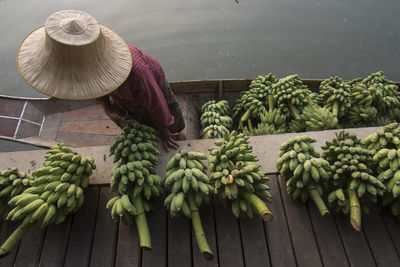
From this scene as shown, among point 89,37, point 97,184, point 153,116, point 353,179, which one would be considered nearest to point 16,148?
point 97,184

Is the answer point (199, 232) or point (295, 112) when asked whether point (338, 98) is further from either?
point (199, 232)

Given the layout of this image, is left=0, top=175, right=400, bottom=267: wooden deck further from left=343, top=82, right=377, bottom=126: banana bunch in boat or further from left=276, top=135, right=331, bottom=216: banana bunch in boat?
left=343, top=82, right=377, bottom=126: banana bunch in boat

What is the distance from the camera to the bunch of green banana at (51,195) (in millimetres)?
1775

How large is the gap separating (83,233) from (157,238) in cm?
60

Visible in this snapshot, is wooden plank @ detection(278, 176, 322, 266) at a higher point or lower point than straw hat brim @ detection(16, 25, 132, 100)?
lower

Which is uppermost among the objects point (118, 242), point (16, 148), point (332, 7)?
point (332, 7)

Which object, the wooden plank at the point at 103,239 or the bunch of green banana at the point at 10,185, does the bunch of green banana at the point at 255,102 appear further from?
the bunch of green banana at the point at 10,185

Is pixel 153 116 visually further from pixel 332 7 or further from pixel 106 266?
pixel 332 7

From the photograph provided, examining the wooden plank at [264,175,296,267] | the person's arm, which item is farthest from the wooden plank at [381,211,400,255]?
the person's arm

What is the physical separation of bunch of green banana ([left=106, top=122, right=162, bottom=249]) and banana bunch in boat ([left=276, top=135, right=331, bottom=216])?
1042 millimetres

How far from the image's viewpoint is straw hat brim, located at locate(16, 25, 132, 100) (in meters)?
1.78

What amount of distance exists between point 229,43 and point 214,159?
5.05m

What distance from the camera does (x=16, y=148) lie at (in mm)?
4953

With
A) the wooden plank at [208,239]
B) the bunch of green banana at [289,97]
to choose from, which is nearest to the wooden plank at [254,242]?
the wooden plank at [208,239]
